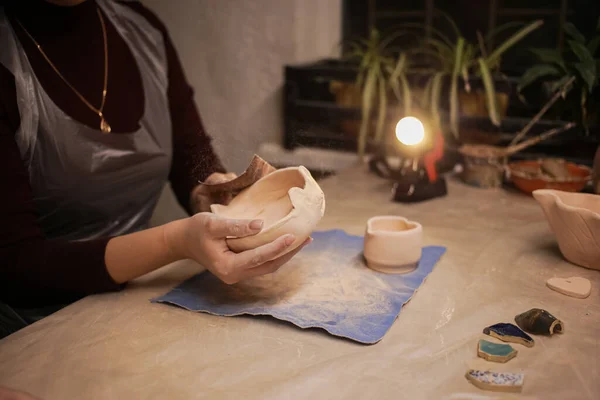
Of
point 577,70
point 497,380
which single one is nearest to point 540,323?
point 497,380

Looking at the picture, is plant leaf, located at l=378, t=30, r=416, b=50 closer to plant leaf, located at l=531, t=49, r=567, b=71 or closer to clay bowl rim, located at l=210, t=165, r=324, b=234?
plant leaf, located at l=531, t=49, r=567, b=71

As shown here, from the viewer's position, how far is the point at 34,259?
120cm

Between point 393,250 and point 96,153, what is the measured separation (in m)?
0.81

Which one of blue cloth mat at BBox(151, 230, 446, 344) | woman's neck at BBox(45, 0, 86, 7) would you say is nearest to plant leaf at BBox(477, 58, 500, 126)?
blue cloth mat at BBox(151, 230, 446, 344)

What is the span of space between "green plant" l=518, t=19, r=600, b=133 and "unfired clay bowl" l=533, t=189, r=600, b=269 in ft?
2.03

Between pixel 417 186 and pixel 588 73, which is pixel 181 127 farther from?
pixel 588 73

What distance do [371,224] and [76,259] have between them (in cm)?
63

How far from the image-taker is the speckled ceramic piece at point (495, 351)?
3.00 ft

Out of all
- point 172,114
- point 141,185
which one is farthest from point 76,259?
point 172,114

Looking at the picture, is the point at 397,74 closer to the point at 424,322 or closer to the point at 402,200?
the point at 402,200

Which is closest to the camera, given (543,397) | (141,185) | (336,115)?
(543,397)

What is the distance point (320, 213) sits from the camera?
1120 mm

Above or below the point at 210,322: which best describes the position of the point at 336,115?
above

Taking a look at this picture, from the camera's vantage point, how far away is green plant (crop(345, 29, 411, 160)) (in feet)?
7.22
